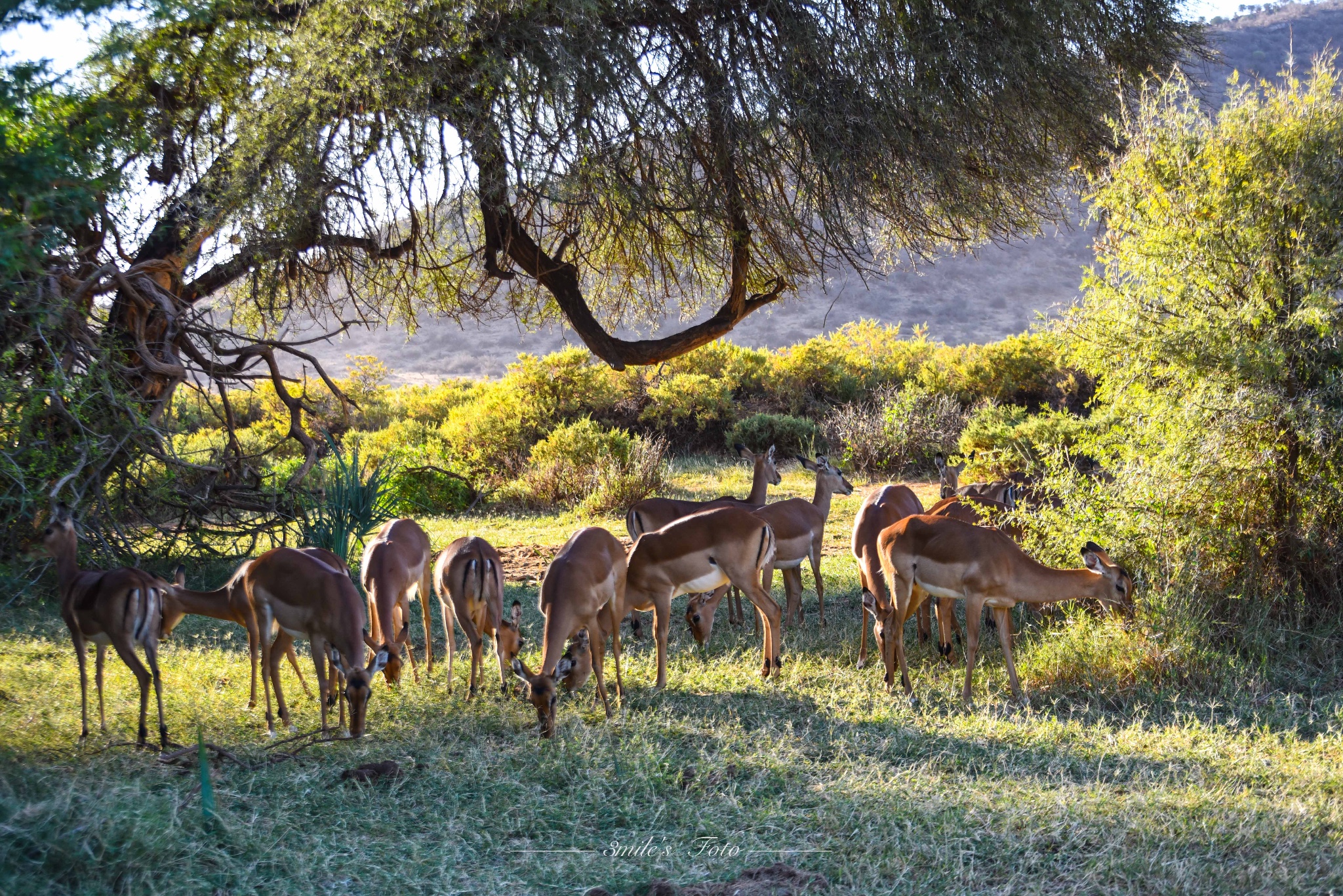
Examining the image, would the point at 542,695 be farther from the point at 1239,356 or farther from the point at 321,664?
the point at 1239,356

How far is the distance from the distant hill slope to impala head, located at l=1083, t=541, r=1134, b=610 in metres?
38.0

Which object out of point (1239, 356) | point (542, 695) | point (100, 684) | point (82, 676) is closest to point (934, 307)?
point (1239, 356)

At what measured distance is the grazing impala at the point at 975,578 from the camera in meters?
6.69

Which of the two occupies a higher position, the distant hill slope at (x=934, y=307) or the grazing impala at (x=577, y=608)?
the distant hill slope at (x=934, y=307)

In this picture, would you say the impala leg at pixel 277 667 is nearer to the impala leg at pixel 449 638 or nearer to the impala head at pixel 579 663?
the impala leg at pixel 449 638

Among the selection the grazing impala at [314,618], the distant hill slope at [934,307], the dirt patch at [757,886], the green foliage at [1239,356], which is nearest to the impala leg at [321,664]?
the grazing impala at [314,618]

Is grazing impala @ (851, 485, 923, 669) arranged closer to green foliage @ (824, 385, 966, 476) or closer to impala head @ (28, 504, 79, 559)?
impala head @ (28, 504, 79, 559)

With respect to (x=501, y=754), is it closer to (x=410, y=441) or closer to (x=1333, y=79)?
(x=1333, y=79)

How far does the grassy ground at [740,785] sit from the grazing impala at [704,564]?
466mm

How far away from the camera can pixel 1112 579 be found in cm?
692

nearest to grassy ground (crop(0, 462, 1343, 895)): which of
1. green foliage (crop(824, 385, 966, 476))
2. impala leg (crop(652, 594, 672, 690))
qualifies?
impala leg (crop(652, 594, 672, 690))

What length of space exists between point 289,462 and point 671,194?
7.29m

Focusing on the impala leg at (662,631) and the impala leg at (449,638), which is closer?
the impala leg at (449,638)

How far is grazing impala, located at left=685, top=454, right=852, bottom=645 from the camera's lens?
7949mm
